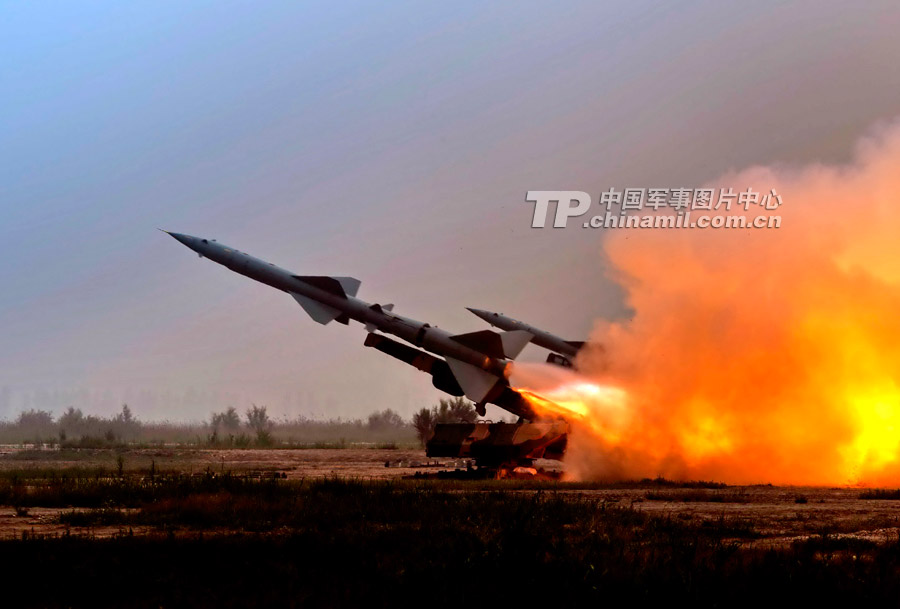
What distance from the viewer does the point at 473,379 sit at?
116ft

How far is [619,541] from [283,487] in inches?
440

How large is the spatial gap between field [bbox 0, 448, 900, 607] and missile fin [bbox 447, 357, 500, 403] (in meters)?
9.42

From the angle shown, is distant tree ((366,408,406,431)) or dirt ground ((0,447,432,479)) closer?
dirt ground ((0,447,432,479))

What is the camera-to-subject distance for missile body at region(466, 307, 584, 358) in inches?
1647

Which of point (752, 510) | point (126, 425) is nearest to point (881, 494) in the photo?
point (752, 510)

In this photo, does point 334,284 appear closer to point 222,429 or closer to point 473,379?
point 473,379

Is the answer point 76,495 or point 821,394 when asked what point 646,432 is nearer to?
point 821,394

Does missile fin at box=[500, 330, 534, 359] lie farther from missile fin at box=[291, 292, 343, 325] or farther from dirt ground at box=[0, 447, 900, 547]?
dirt ground at box=[0, 447, 900, 547]

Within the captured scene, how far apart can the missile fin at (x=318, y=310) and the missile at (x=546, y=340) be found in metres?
7.74

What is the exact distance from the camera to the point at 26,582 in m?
13.0

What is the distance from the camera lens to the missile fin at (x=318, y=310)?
35906mm

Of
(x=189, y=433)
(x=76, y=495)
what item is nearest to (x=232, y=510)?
(x=76, y=495)

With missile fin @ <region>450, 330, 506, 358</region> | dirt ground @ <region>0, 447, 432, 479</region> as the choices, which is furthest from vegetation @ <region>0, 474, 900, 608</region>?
dirt ground @ <region>0, 447, 432, 479</region>

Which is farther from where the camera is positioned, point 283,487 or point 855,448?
point 855,448
